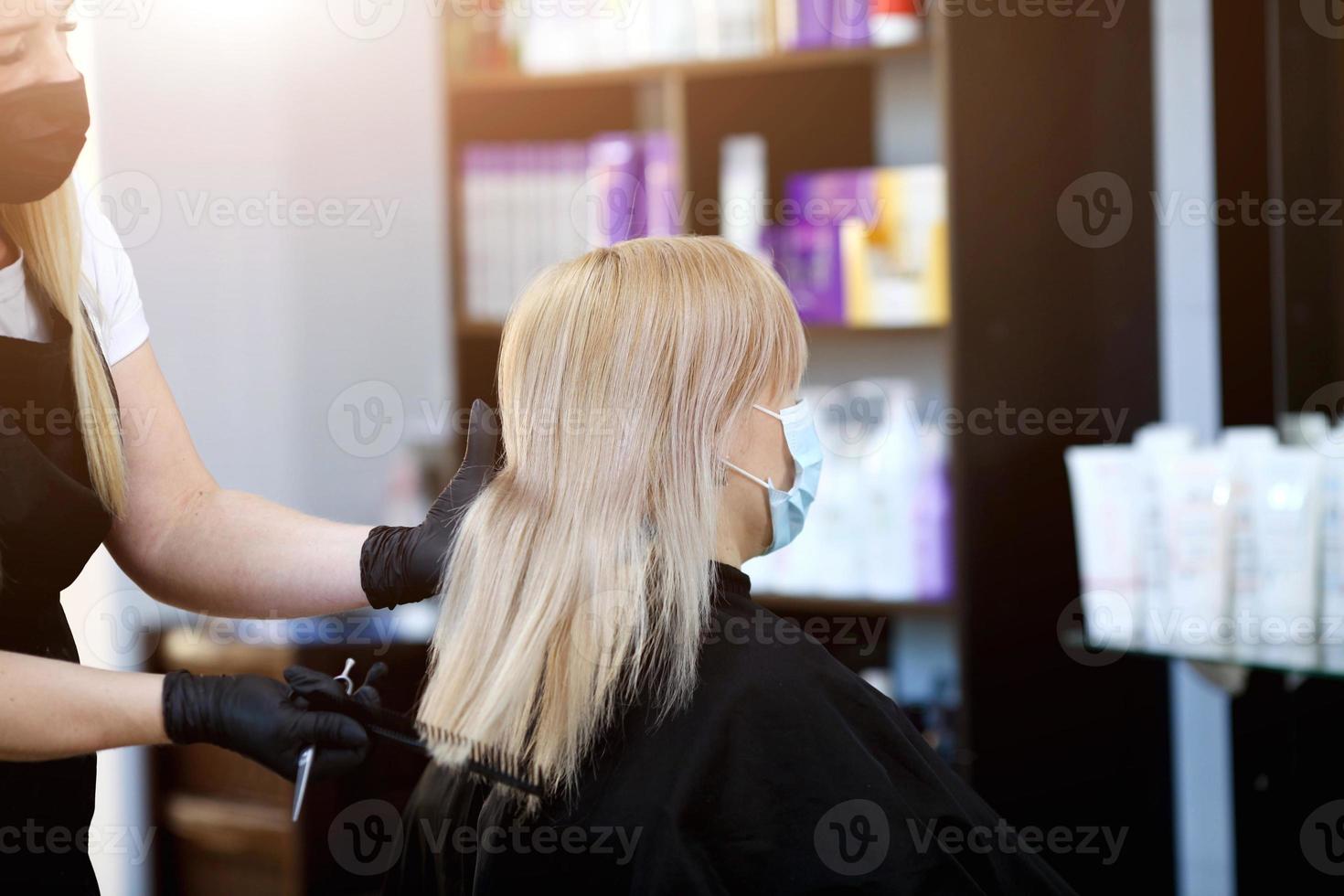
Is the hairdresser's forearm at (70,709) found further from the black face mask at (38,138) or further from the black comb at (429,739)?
the black face mask at (38,138)

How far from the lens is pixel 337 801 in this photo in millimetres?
2484

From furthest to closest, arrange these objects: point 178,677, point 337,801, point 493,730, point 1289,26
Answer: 1. point 337,801
2. point 1289,26
3. point 493,730
4. point 178,677

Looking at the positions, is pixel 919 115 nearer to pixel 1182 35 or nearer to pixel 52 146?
pixel 1182 35

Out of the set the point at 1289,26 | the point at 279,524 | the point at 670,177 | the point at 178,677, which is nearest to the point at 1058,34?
the point at 1289,26

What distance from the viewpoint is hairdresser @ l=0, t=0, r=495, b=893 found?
100 cm

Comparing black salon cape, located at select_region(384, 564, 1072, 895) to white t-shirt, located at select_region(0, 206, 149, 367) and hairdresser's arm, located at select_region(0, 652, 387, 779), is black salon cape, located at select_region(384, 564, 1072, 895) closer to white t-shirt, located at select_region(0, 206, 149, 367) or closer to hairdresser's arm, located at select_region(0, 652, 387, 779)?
hairdresser's arm, located at select_region(0, 652, 387, 779)

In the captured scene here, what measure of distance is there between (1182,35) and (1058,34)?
0.87 feet

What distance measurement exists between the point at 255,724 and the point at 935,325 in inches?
68.3

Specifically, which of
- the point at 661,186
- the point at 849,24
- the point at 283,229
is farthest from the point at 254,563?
the point at 283,229

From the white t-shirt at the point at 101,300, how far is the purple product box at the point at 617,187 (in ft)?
5.10

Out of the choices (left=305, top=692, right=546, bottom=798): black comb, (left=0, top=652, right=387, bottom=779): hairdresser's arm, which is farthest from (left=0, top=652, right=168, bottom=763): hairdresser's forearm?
(left=305, top=692, right=546, bottom=798): black comb

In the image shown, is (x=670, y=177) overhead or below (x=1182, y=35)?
below

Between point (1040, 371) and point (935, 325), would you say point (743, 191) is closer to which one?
point (935, 325)

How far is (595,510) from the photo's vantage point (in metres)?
1.23
